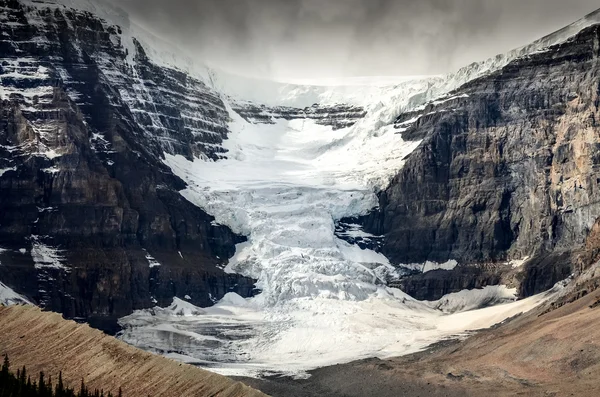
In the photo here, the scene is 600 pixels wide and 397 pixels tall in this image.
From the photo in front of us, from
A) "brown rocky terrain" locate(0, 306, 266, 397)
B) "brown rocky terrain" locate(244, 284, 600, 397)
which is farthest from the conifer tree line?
"brown rocky terrain" locate(244, 284, 600, 397)

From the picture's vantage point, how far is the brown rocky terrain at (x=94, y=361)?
482 ft

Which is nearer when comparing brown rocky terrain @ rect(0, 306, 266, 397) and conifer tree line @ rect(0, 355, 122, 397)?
conifer tree line @ rect(0, 355, 122, 397)

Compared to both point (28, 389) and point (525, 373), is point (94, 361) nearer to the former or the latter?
point (28, 389)

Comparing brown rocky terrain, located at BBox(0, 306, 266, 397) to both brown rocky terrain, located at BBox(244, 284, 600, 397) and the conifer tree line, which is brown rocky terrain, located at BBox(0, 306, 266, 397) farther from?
brown rocky terrain, located at BBox(244, 284, 600, 397)

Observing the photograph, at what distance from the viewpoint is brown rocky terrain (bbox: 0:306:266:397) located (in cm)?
14700

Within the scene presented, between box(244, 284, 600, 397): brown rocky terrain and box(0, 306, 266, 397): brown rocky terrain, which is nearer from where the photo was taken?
box(0, 306, 266, 397): brown rocky terrain

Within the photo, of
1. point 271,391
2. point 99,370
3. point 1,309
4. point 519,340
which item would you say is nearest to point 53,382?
point 99,370

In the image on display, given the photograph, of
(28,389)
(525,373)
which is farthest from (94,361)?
(525,373)

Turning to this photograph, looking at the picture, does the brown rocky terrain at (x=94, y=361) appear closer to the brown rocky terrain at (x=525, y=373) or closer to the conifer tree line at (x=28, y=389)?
the conifer tree line at (x=28, y=389)

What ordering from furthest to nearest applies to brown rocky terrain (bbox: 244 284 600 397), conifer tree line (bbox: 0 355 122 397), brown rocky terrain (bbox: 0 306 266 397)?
1. brown rocky terrain (bbox: 244 284 600 397)
2. brown rocky terrain (bbox: 0 306 266 397)
3. conifer tree line (bbox: 0 355 122 397)

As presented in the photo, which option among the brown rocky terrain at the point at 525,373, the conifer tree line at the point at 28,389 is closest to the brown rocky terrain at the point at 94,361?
the conifer tree line at the point at 28,389

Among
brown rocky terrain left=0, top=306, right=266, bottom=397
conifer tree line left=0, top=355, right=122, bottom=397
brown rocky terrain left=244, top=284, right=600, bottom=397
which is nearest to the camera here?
conifer tree line left=0, top=355, right=122, bottom=397

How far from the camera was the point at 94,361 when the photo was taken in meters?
158

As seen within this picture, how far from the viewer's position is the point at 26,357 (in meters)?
160
